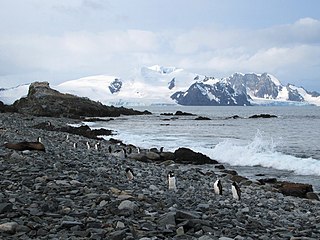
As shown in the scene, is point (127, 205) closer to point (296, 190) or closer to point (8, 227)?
point (8, 227)

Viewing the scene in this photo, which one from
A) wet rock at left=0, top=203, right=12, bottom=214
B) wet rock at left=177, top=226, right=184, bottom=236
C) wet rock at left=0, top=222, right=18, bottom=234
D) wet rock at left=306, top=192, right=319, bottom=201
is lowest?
wet rock at left=306, top=192, right=319, bottom=201

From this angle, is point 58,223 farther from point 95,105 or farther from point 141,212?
point 95,105

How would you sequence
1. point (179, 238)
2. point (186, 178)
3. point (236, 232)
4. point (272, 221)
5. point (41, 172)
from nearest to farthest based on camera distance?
1. point (179, 238)
2. point (236, 232)
3. point (272, 221)
4. point (41, 172)
5. point (186, 178)

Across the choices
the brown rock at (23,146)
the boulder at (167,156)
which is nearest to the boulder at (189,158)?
the boulder at (167,156)

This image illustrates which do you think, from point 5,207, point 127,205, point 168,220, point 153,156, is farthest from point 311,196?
point 5,207

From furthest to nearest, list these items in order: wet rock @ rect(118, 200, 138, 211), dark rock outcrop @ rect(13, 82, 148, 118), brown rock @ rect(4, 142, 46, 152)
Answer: dark rock outcrop @ rect(13, 82, 148, 118) → brown rock @ rect(4, 142, 46, 152) → wet rock @ rect(118, 200, 138, 211)

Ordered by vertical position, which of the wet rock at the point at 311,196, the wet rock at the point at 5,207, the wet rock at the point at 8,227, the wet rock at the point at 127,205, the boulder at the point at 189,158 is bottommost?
the wet rock at the point at 311,196

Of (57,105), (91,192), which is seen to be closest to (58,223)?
(91,192)

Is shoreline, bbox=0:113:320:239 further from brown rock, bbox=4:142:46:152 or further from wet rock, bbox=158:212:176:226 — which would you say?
brown rock, bbox=4:142:46:152

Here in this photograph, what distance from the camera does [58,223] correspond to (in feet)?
17.0

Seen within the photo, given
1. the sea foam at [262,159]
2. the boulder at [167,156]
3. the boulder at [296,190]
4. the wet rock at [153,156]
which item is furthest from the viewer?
the boulder at [167,156]

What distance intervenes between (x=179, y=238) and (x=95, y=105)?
3189 inches

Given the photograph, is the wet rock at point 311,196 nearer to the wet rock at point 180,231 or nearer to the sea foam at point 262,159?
the sea foam at point 262,159

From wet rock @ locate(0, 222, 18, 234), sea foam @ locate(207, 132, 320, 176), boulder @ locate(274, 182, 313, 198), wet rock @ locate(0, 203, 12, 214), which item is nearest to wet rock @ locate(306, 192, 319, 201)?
boulder @ locate(274, 182, 313, 198)
